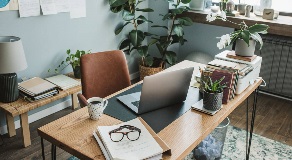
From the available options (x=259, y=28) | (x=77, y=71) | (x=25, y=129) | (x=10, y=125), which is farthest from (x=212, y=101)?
(x=10, y=125)

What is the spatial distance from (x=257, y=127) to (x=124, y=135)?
2129 mm

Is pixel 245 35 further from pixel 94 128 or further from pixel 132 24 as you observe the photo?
pixel 132 24

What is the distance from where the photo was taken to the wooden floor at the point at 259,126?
2.67 m

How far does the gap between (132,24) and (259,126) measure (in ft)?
6.65

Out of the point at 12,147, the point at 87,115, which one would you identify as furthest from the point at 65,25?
the point at 87,115

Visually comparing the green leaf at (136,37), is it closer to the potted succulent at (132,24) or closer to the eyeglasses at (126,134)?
the potted succulent at (132,24)

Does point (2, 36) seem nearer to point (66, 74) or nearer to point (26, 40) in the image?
point (26, 40)

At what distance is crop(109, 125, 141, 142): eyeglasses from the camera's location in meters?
1.42

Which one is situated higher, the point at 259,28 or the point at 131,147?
the point at 259,28

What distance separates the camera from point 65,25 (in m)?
3.28

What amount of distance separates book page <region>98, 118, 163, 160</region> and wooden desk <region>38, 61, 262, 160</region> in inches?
2.1

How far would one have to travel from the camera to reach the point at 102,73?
2.34m

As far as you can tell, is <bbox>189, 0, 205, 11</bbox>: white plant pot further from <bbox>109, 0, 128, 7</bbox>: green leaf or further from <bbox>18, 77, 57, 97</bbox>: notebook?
<bbox>18, 77, 57, 97</bbox>: notebook

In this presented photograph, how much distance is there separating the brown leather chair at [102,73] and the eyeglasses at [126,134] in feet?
2.80
